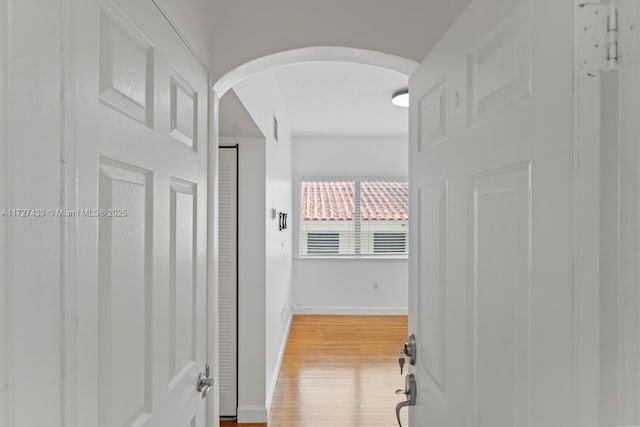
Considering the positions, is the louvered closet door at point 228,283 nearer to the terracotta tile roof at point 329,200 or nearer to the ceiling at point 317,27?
the ceiling at point 317,27

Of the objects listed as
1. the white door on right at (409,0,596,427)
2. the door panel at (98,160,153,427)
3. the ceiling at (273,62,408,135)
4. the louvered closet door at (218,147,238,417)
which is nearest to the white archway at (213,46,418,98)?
the white door on right at (409,0,596,427)

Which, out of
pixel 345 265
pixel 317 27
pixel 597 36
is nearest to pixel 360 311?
pixel 345 265

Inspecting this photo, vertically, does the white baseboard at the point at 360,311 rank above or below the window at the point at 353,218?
below

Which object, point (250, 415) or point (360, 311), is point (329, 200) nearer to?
point (360, 311)

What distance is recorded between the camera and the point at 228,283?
2.83 metres

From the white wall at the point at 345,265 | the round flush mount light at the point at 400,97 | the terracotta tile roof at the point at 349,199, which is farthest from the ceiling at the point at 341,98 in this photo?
the terracotta tile roof at the point at 349,199

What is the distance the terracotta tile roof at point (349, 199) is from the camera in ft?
19.3

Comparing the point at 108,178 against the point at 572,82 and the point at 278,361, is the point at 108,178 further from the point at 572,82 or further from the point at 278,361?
the point at 278,361

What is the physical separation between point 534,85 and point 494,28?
0.74 feet

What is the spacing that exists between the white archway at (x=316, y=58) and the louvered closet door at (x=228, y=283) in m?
1.26

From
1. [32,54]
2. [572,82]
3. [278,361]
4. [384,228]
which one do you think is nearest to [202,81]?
[32,54]

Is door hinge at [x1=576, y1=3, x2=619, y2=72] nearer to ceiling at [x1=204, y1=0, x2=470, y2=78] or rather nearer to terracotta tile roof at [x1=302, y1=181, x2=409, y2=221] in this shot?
ceiling at [x1=204, y1=0, x2=470, y2=78]

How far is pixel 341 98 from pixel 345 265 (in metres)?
2.69

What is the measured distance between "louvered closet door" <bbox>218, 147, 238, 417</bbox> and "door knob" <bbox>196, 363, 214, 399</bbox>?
4.56 feet
